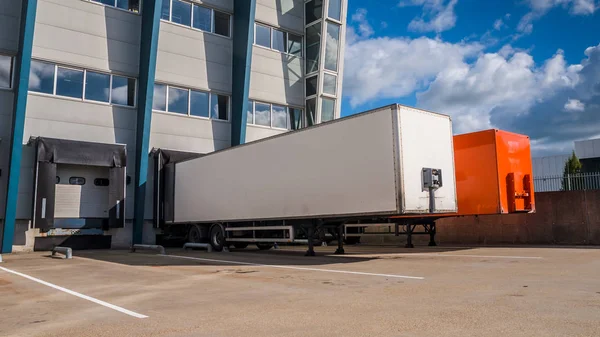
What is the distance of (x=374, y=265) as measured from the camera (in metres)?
11.0

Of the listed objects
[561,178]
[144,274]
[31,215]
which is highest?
[561,178]

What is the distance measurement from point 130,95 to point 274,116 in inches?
308

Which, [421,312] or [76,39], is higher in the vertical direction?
[76,39]

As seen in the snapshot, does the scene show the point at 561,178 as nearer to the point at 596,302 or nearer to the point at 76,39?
the point at 596,302

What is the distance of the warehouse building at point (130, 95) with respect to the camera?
18250 millimetres

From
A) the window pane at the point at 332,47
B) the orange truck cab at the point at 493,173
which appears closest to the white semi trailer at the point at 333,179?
the orange truck cab at the point at 493,173

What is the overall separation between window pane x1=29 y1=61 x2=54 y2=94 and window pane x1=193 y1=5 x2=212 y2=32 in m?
7.31

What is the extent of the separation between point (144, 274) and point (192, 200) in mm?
8689

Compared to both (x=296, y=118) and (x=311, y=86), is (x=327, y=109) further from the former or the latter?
(x=296, y=118)

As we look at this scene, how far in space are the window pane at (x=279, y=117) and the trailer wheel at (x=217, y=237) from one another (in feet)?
31.7

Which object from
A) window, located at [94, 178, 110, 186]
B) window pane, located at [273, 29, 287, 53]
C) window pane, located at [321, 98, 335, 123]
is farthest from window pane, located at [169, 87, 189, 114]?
window pane, located at [321, 98, 335, 123]

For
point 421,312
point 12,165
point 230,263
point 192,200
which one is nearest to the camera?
point 421,312

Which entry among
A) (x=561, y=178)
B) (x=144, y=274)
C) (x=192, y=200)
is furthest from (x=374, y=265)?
(x=561, y=178)

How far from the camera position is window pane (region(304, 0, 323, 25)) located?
86.3ft
